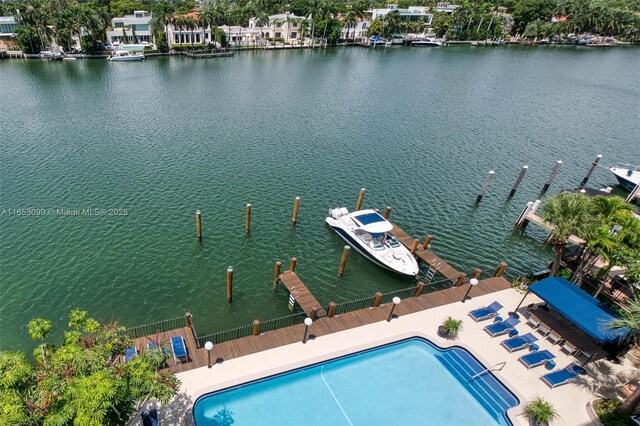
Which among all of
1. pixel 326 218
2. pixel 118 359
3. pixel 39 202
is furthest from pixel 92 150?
pixel 118 359

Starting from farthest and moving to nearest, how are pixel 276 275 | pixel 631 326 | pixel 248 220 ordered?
pixel 248 220, pixel 276 275, pixel 631 326

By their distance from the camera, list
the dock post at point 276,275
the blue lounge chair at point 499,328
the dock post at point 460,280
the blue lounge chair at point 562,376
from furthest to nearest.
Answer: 1. the dock post at point 276,275
2. the dock post at point 460,280
3. the blue lounge chair at point 499,328
4. the blue lounge chair at point 562,376

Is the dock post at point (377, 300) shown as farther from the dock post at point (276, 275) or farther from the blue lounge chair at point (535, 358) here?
the blue lounge chair at point (535, 358)

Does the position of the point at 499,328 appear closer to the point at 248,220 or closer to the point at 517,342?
the point at 517,342

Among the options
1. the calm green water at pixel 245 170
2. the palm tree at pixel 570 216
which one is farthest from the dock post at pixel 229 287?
the palm tree at pixel 570 216

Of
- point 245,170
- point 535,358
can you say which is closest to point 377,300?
point 535,358

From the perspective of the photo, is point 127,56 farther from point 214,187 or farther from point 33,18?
point 214,187

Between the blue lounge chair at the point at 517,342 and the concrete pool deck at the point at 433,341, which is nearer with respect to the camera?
the concrete pool deck at the point at 433,341
